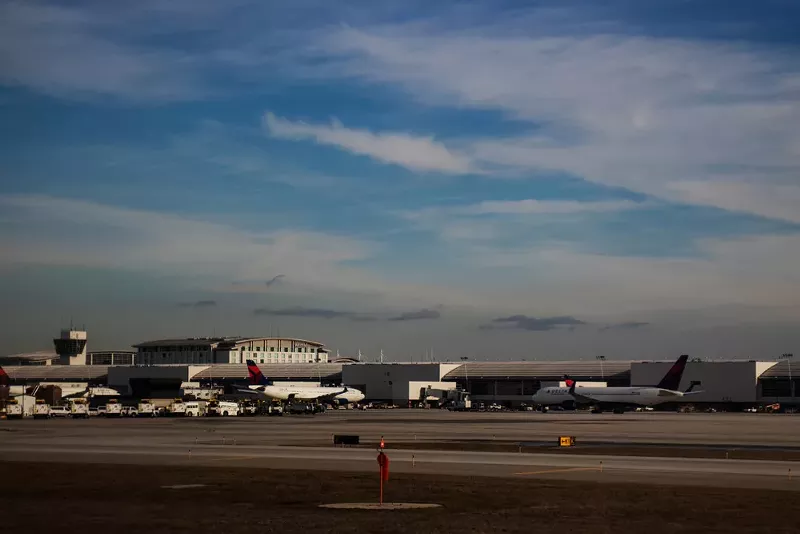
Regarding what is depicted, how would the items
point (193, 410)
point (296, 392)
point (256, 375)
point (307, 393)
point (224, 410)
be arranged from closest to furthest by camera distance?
point (193, 410), point (224, 410), point (296, 392), point (256, 375), point (307, 393)

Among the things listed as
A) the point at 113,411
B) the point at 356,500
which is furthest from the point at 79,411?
the point at 356,500

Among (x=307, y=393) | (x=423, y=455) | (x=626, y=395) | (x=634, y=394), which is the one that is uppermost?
(x=634, y=394)

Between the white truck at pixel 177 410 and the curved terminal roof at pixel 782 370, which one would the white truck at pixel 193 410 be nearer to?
the white truck at pixel 177 410

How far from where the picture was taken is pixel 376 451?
196ft

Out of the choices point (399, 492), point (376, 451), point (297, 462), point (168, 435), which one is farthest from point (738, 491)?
point (168, 435)

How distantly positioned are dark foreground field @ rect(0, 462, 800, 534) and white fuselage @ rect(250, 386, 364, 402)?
13094 centimetres

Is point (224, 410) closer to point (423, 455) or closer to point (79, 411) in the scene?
point (79, 411)

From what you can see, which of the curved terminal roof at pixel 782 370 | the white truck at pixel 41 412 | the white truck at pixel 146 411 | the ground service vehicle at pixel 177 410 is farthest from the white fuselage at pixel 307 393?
the curved terminal roof at pixel 782 370

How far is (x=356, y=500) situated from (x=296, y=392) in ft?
483

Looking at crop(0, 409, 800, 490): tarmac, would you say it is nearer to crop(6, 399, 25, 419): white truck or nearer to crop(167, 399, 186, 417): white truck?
crop(6, 399, 25, 419): white truck

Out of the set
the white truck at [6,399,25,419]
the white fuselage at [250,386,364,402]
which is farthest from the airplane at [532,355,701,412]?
the white truck at [6,399,25,419]

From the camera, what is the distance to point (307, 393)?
594ft

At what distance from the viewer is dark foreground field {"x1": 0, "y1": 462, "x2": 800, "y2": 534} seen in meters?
27.4

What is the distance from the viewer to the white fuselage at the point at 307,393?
174m
